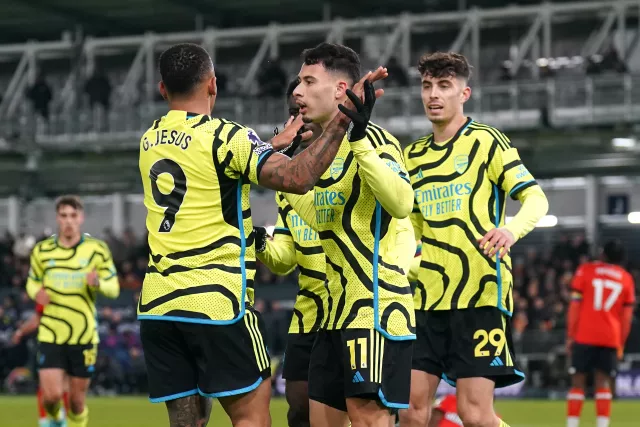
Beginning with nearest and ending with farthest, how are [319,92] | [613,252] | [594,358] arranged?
[319,92]
[613,252]
[594,358]

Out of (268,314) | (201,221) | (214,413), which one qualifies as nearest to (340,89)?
(201,221)

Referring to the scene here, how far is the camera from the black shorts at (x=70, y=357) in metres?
12.1

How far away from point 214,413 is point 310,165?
1208 centimetres

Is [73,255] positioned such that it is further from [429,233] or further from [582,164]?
[582,164]

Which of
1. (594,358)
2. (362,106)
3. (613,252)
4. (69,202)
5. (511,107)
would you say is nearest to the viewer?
(362,106)

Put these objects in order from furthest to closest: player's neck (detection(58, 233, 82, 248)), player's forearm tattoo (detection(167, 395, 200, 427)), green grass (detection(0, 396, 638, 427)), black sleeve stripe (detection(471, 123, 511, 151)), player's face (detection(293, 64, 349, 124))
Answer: green grass (detection(0, 396, 638, 427)), player's neck (detection(58, 233, 82, 248)), black sleeve stripe (detection(471, 123, 511, 151)), player's face (detection(293, 64, 349, 124)), player's forearm tattoo (detection(167, 395, 200, 427))

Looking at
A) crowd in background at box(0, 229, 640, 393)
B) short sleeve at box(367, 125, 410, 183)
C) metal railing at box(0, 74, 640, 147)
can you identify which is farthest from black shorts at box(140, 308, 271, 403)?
metal railing at box(0, 74, 640, 147)

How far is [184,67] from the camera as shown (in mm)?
5695

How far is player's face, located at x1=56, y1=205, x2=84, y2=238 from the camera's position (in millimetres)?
11914

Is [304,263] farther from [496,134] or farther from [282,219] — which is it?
[496,134]

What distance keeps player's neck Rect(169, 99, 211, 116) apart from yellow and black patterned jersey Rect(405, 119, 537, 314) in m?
2.09

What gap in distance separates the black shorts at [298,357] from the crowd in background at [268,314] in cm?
1434

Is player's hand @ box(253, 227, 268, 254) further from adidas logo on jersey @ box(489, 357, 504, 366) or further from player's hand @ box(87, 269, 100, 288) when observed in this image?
player's hand @ box(87, 269, 100, 288)

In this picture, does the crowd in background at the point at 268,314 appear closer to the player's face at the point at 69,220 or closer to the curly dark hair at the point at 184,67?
the player's face at the point at 69,220
